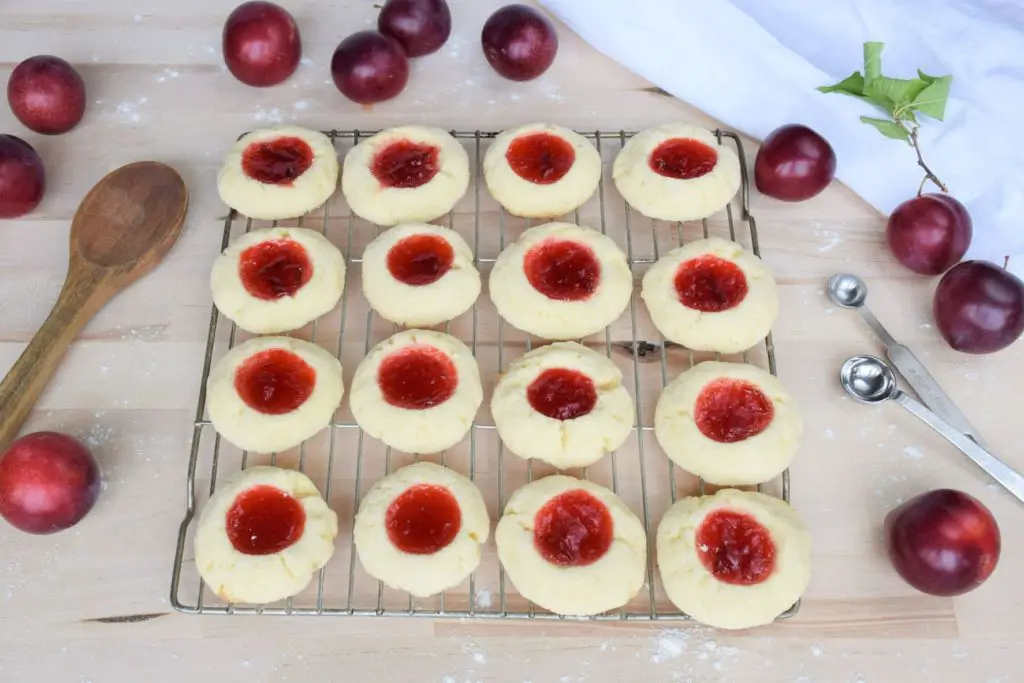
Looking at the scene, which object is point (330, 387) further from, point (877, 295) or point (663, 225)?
point (877, 295)

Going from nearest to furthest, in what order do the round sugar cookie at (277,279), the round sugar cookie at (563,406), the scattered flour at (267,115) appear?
the round sugar cookie at (563,406) → the round sugar cookie at (277,279) → the scattered flour at (267,115)

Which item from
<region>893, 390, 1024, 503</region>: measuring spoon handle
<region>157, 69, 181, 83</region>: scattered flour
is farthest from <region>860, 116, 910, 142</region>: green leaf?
<region>157, 69, 181, 83</region>: scattered flour

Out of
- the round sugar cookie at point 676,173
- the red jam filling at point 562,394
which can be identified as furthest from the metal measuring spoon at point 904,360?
the red jam filling at point 562,394

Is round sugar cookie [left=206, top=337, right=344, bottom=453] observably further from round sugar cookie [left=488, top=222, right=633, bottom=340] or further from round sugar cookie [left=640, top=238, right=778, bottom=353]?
round sugar cookie [left=640, top=238, right=778, bottom=353]

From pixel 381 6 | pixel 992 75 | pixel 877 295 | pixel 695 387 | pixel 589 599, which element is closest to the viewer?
pixel 589 599

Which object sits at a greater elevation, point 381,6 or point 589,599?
point 381,6

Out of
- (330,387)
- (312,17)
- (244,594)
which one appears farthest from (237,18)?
(244,594)

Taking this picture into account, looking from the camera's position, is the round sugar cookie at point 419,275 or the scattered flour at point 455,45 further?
the scattered flour at point 455,45

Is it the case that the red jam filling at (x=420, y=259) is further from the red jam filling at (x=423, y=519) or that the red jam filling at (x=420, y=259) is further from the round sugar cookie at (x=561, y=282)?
the red jam filling at (x=423, y=519)
